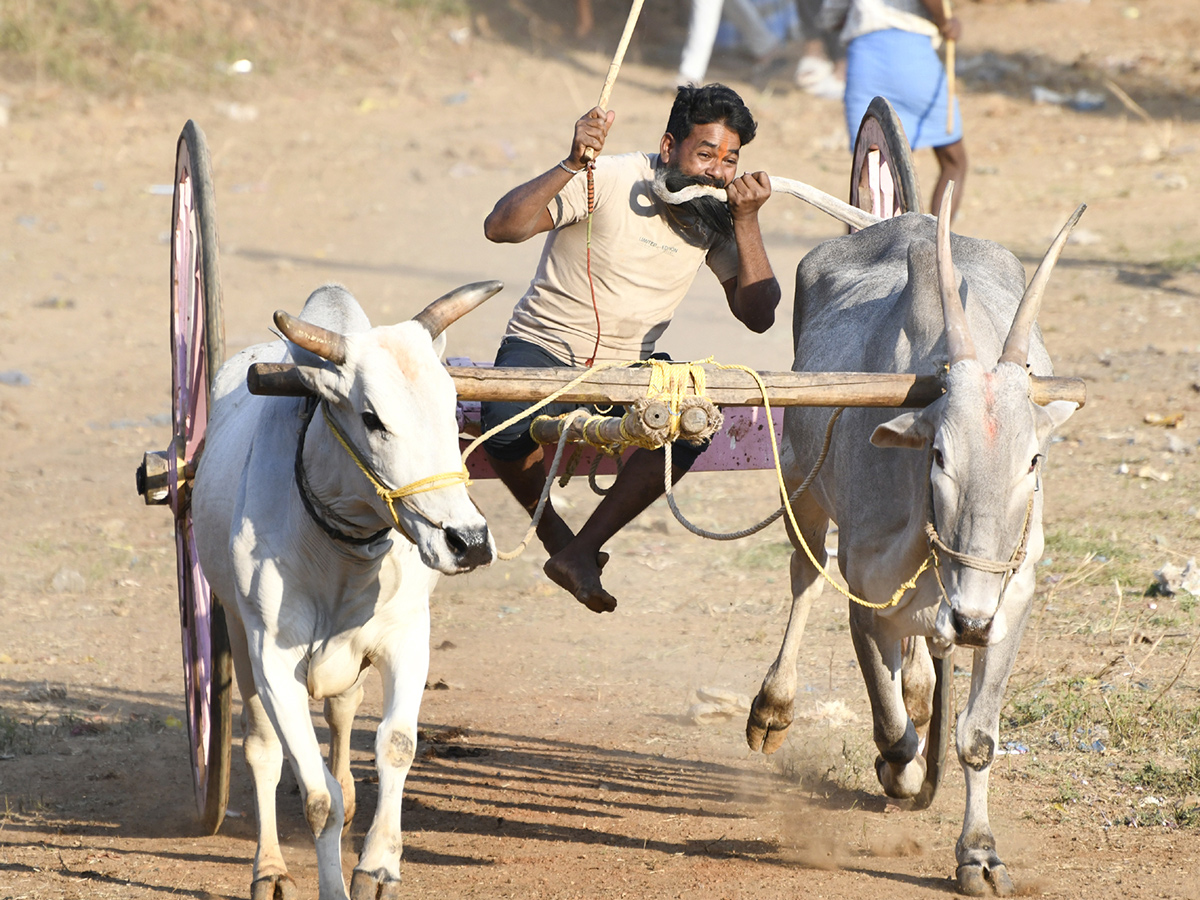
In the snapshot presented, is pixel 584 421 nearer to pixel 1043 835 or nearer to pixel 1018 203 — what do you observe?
pixel 1043 835

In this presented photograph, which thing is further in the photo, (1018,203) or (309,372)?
(1018,203)

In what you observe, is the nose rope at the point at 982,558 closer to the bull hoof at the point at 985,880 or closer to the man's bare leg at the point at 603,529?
the bull hoof at the point at 985,880

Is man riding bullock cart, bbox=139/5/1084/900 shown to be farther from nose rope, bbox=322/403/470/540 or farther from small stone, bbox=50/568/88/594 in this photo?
small stone, bbox=50/568/88/594

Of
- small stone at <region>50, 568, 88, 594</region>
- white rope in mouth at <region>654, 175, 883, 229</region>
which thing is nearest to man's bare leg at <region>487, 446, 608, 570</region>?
white rope in mouth at <region>654, 175, 883, 229</region>

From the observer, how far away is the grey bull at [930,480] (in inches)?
125

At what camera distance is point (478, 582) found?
22.1ft

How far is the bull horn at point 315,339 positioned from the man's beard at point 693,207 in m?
1.75

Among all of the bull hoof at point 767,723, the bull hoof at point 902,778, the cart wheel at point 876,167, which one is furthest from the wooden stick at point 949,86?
the bull hoof at point 902,778

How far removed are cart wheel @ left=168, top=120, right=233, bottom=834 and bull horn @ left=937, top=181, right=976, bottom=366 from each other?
1.98 m

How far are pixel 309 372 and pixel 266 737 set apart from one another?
1.28 meters

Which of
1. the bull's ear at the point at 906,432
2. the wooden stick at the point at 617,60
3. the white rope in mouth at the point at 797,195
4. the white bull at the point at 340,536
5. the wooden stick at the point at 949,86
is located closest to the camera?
the white bull at the point at 340,536

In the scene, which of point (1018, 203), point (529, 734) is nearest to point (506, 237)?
point (529, 734)

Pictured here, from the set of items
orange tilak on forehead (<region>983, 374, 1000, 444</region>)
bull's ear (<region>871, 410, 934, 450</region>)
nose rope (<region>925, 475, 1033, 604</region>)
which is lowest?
nose rope (<region>925, 475, 1033, 604</region>)

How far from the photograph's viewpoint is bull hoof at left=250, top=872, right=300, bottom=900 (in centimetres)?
364
